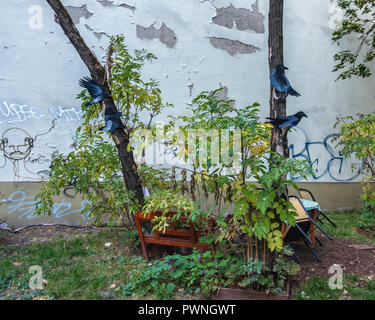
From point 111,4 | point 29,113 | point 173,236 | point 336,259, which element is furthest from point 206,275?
point 111,4

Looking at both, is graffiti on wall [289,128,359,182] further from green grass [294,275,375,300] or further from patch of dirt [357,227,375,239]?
green grass [294,275,375,300]

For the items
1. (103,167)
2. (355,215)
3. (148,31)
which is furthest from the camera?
(355,215)

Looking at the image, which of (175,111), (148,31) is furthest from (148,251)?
(148,31)

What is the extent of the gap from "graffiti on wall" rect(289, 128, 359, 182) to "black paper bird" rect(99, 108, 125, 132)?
4.06 meters

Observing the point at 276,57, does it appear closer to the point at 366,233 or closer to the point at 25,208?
the point at 366,233

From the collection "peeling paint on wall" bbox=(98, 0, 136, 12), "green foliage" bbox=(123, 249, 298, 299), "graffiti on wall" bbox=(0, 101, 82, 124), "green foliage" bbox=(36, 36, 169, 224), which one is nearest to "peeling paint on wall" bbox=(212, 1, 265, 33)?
"peeling paint on wall" bbox=(98, 0, 136, 12)

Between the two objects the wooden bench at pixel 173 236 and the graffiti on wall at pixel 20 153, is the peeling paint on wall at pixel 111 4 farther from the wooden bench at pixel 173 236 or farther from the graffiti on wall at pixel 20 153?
the wooden bench at pixel 173 236

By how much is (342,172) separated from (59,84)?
616 centimetres

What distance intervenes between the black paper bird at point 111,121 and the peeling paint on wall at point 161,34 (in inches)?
103

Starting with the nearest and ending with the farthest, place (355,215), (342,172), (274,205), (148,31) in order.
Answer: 1. (274,205)
2. (148,31)
3. (355,215)
4. (342,172)

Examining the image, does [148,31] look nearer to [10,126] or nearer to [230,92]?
[230,92]

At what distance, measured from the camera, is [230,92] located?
582 cm

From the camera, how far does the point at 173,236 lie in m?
3.43

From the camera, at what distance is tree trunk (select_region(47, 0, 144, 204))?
3.36 metres
